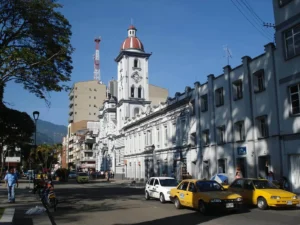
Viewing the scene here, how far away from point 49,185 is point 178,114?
24338 millimetres

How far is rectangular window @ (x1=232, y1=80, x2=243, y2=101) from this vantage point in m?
29.1

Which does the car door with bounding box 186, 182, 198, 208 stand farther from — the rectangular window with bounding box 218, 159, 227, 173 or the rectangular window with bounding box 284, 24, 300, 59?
the rectangular window with bounding box 218, 159, 227, 173

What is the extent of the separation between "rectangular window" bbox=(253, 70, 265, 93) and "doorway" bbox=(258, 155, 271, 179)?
16.9 feet

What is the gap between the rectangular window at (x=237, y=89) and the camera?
95.6ft

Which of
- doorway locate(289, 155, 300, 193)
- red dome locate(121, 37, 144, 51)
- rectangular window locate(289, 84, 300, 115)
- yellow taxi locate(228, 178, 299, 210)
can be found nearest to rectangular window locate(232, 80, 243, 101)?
rectangular window locate(289, 84, 300, 115)

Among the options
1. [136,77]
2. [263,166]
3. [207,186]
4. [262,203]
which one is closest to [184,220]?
[207,186]

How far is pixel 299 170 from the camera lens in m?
22.3

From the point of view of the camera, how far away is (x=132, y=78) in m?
64.9

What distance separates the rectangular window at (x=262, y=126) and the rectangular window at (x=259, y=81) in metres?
2.18

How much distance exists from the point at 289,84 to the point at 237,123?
7015 mm

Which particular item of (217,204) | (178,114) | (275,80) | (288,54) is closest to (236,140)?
(275,80)

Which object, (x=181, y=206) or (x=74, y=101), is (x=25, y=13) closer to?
(x=181, y=206)

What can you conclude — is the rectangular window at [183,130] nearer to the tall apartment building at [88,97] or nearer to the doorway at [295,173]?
the doorway at [295,173]

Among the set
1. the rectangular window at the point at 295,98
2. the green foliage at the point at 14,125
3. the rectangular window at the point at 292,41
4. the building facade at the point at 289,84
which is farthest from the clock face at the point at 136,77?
the rectangular window at the point at 295,98
